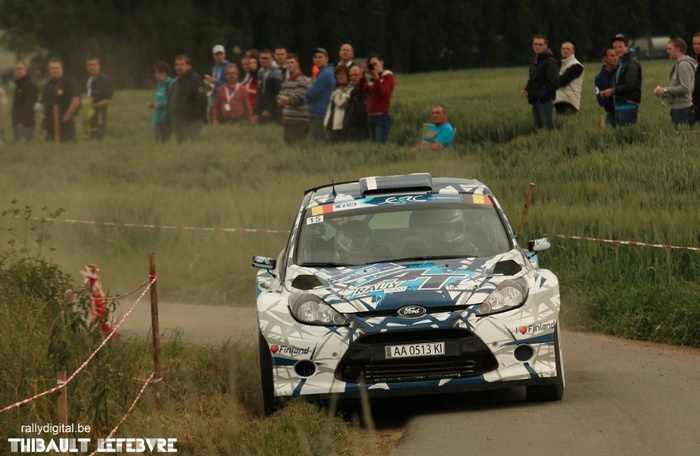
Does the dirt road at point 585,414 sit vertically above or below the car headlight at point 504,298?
below

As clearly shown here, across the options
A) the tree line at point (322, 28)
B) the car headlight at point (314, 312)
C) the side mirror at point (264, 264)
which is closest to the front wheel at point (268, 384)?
the car headlight at point (314, 312)

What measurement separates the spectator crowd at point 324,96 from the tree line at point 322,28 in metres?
26.7

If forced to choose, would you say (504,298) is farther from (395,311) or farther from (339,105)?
(339,105)

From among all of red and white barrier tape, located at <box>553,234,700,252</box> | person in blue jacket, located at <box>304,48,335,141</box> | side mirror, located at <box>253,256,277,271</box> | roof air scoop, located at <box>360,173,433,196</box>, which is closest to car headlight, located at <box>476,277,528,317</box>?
roof air scoop, located at <box>360,173,433,196</box>

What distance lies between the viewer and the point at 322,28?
2650 inches

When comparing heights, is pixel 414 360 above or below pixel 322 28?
below

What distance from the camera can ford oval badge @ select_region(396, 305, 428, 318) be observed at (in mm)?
10266

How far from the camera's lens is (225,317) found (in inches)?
673

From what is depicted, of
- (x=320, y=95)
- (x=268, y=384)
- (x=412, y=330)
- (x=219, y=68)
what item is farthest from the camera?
(x=219, y=68)

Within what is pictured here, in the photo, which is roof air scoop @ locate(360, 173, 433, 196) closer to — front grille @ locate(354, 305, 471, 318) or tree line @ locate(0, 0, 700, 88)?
front grille @ locate(354, 305, 471, 318)

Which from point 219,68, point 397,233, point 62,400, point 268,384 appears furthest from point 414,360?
point 219,68

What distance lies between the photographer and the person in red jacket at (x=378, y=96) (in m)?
24.6

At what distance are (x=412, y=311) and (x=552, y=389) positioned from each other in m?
1.27

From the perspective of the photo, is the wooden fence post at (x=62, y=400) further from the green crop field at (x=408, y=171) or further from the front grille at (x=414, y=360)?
the green crop field at (x=408, y=171)
